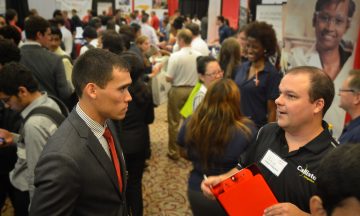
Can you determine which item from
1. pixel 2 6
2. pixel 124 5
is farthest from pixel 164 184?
pixel 124 5

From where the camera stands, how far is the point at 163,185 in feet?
13.1

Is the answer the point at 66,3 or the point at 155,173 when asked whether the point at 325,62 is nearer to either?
the point at 155,173

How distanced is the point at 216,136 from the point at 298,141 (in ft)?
1.87

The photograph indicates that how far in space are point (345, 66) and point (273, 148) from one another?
163 cm

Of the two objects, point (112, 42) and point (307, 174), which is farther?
point (112, 42)

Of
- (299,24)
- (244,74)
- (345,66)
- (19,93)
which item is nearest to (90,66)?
(19,93)

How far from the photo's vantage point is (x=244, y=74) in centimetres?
299

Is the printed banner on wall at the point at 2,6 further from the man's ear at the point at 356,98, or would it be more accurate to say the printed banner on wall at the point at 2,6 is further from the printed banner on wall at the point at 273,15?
the man's ear at the point at 356,98

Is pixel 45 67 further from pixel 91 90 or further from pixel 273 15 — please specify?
pixel 273 15

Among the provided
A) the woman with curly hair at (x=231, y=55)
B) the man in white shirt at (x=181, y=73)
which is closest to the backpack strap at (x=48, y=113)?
the woman with curly hair at (x=231, y=55)

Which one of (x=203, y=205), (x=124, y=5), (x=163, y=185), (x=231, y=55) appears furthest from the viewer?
(x=124, y=5)

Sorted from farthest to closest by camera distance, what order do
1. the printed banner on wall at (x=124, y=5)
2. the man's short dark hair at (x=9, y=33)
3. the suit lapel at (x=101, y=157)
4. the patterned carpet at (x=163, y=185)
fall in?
the printed banner on wall at (x=124, y=5) → the man's short dark hair at (x=9, y=33) → the patterned carpet at (x=163, y=185) → the suit lapel at (x=101, y=157)

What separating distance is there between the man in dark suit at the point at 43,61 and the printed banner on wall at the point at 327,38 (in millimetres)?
2255

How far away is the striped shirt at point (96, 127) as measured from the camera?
141cm
